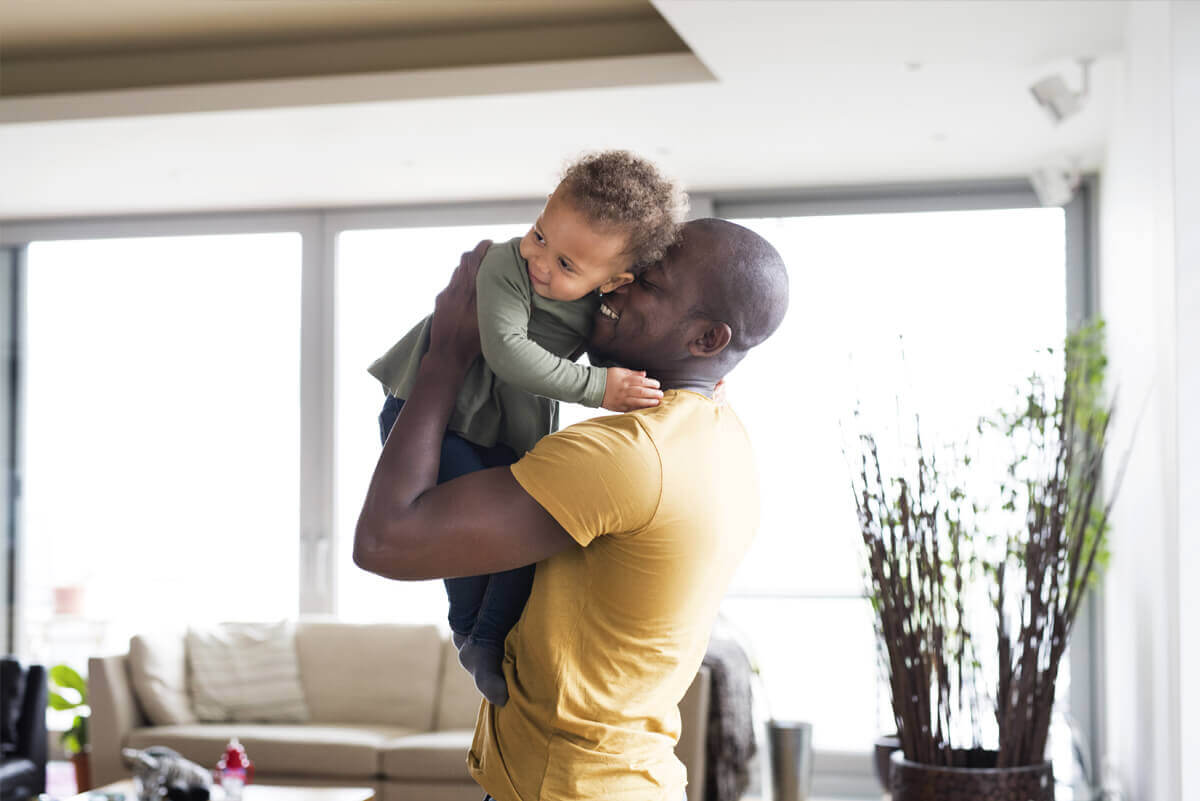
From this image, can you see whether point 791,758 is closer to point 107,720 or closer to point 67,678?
point 107,720

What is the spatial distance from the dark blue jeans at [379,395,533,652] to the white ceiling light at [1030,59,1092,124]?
118 inches

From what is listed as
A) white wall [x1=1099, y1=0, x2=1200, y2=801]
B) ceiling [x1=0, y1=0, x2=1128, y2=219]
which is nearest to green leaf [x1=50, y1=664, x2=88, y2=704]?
ceiling [x1=0, y1=0, x2=1128, y2=219]

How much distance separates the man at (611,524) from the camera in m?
1.20

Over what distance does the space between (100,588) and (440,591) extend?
1855mm

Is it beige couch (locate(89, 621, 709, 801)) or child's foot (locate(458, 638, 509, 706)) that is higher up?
child's foot (locate(458, 638, 509, 706))

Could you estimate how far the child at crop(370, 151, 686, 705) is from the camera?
1.32 metres

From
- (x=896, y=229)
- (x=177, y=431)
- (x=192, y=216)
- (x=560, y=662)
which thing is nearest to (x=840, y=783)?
(x=896, y=229)

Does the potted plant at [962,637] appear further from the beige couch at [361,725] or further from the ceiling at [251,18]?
the ceiling at [251,18]

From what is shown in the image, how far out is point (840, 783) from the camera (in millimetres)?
5449

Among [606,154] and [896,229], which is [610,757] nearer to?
[606,154]

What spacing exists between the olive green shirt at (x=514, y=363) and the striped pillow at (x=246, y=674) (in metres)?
3.95

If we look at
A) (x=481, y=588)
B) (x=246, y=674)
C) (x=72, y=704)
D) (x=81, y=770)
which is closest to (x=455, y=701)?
(x=246, y=674)

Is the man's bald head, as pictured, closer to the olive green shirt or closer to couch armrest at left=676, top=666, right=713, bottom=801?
the olive green shirt

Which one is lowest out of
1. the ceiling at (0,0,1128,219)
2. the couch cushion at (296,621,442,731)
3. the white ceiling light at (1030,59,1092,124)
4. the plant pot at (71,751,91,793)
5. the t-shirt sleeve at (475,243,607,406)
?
the plant pot at (71,751,91,793)
